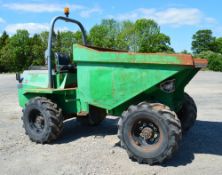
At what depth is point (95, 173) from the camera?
555 cm

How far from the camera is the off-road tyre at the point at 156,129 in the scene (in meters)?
5.67

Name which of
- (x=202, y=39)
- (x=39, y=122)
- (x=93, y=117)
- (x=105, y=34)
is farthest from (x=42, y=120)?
(x=202, y=39)

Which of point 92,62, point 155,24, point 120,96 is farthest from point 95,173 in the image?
point 155,24

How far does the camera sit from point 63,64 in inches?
306

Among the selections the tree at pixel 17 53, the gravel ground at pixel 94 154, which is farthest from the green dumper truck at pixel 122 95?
the tree at pixel 17 53

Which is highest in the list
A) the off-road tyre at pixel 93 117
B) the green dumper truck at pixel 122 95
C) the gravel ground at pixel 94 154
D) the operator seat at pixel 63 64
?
the operator seat at pixel 63 64

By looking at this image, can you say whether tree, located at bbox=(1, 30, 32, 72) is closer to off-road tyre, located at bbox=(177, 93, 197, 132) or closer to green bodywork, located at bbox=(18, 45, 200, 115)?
green bodywork, located at bbox=(18, 45, 200, 115)

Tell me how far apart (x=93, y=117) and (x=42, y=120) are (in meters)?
1.25

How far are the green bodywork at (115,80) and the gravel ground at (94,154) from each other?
0.75 metres

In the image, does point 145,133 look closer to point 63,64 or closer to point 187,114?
point 187,114

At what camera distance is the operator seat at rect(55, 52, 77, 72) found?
7582 mm

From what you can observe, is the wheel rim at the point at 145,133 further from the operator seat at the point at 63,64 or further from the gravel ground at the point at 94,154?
the operator seat at the point at 63,64

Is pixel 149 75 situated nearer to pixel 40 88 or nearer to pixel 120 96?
pixel 120 96

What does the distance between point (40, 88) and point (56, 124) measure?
953 millimetres
